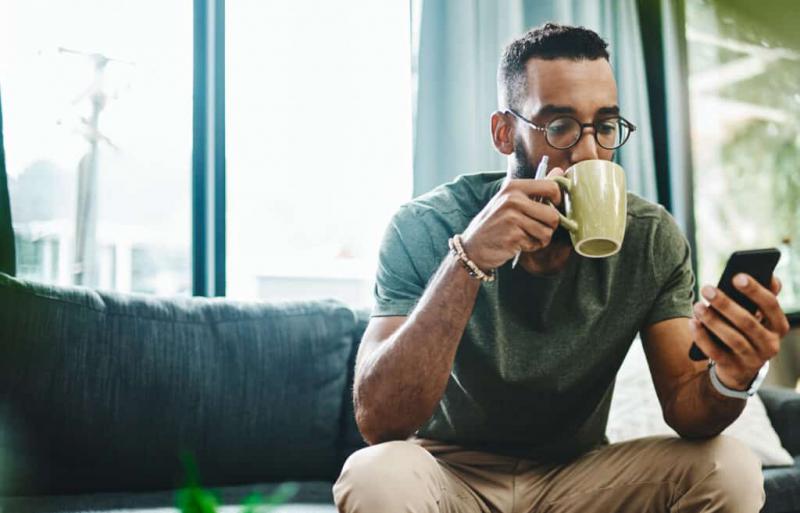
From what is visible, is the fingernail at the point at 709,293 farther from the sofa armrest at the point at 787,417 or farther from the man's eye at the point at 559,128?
the sofa armrest at the point at 787,417

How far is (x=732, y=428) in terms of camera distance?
1.96 meters

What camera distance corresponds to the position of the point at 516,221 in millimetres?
1081

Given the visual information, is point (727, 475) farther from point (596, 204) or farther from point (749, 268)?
point (596, 204)

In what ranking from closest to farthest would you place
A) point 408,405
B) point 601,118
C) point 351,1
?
1. point 408,405
2. point 601,118
3. point 351,1

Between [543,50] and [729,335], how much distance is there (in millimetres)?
674

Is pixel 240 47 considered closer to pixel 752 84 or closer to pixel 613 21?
pixel 613 21

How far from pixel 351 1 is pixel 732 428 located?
1.91m

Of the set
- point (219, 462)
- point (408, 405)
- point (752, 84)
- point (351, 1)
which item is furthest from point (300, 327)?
point (752, 84)

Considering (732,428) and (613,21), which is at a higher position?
(613,21)

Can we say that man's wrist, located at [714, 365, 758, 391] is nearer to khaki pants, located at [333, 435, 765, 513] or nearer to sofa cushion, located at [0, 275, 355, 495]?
khaki pants, located at [333, 435, 765, 513]

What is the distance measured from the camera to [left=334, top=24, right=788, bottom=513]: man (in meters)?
1.12

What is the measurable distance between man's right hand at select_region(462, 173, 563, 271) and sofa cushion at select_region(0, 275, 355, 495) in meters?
0.86

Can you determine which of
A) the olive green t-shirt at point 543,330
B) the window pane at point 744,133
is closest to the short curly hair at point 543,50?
the olive green t-shirt at point 543,330

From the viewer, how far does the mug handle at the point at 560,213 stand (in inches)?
42.1
